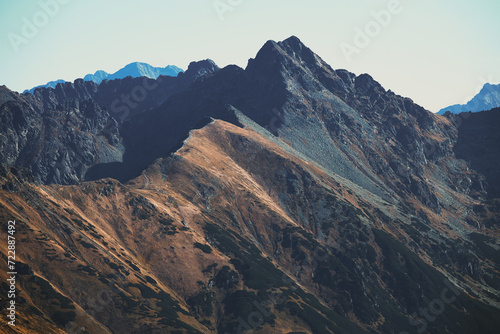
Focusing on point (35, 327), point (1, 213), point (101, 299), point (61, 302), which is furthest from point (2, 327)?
point (1, 213)

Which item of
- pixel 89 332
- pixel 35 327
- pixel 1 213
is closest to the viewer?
pixel 35 327

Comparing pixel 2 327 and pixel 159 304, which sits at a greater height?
pixel 159 304

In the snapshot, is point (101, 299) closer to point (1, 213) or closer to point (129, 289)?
point (129, 289)

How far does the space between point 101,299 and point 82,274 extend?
42.6 ft

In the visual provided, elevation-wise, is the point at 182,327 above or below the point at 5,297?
above

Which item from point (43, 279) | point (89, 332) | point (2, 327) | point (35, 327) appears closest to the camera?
point (2, 327)

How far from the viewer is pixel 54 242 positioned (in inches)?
7657

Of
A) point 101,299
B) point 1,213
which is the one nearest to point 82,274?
point 101,299

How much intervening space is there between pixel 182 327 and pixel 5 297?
6678cm

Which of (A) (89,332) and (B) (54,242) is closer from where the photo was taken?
(A) (89,332)

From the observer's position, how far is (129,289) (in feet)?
649

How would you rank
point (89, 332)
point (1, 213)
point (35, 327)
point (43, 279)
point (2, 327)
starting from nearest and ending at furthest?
point (2, 327) < point (35, 327) < point (89, 332) < point (43, 279) < point (1, 213)

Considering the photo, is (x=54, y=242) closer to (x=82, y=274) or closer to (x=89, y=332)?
(x=82, y=274)

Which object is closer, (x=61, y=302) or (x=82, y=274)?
(x=61, y=302)
